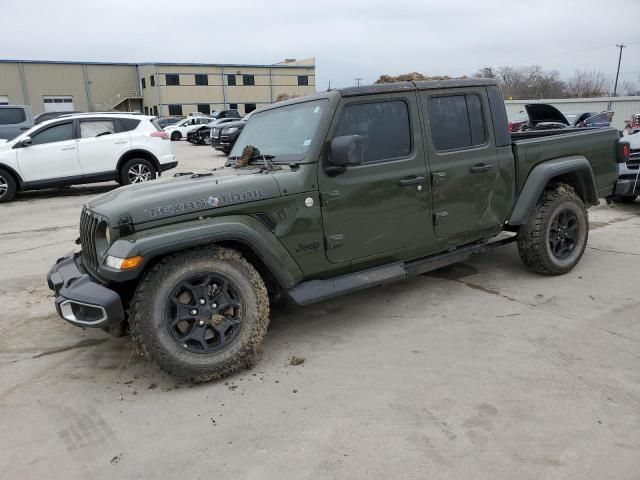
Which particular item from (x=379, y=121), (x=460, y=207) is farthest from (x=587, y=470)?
(x=379, y=121)

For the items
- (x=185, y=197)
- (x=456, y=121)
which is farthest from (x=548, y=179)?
(x=185, y=197)

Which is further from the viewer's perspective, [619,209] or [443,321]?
[619,209]

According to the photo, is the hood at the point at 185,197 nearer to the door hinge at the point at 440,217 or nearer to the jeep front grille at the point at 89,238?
the jeep front grille at the point at 89,238

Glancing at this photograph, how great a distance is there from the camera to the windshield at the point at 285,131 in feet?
12.5

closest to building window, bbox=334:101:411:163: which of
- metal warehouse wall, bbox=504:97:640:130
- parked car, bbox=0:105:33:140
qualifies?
parked car, bbox=0:105:33:140

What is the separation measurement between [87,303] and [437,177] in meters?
2.76

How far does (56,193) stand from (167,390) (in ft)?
34.4

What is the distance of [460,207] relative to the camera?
437cm

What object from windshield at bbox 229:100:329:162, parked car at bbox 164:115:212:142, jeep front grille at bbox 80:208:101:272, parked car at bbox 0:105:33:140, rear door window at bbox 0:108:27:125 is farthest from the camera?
parked car at bbox 164:115:212:142

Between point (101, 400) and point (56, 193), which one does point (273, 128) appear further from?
point (56, 193)

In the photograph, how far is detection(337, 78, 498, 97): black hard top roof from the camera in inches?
154

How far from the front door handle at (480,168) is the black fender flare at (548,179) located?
54 centimetres

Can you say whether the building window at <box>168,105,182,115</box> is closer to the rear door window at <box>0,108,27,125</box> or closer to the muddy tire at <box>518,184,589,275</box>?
the rear door window at <box>0,108,27,125</box>

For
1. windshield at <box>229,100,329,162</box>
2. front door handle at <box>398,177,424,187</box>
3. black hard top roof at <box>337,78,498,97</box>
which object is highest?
black hard top roof at <box>337,78,498,97</box>
